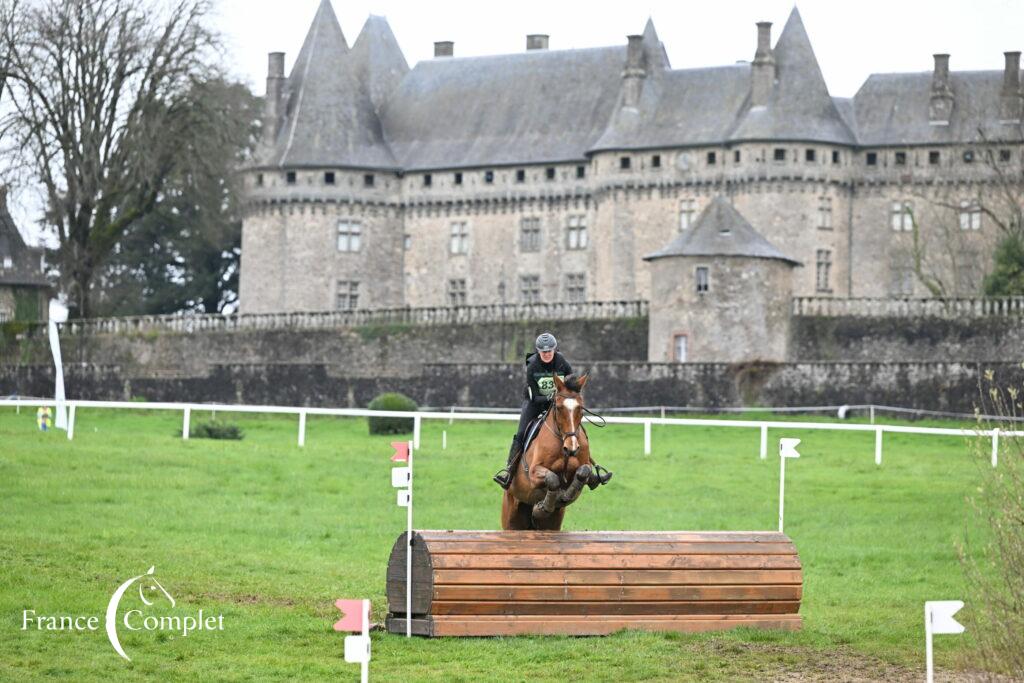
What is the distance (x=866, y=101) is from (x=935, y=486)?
3880 centimetres

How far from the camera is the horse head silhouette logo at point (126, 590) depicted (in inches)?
682

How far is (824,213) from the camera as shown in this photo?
67.0 meters

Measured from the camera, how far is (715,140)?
67312 millimetres

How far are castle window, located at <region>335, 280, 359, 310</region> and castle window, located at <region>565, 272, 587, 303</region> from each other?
23.4ft

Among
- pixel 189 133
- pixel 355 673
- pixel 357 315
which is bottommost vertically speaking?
pixel 355 673

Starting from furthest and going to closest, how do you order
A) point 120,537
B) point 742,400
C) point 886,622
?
point 742,400 → point 120,537 → point 886,622

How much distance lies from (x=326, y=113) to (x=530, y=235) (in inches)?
317

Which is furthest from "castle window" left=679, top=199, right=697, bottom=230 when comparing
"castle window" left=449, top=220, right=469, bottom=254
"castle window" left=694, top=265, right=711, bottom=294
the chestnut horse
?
the chestnut horse

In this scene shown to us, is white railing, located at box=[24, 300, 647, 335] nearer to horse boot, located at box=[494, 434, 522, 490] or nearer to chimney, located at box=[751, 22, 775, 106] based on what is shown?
chimney, located at box=[751, 22, 775, 106]

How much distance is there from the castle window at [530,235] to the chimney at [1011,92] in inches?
612

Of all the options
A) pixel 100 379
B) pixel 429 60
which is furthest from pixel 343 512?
pixel 429 60

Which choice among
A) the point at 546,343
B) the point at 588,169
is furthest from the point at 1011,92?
the point at 546,343

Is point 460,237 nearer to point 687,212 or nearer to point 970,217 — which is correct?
point 687,212

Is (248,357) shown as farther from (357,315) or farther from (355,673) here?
(355,673)
